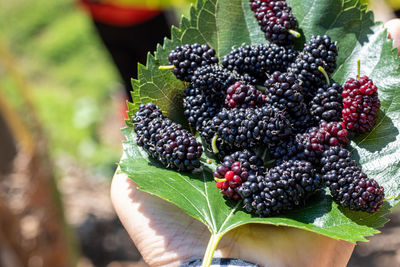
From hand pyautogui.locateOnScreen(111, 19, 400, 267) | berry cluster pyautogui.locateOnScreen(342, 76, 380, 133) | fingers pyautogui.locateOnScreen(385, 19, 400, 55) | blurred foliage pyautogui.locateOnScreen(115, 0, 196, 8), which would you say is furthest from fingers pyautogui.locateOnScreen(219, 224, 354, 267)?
blurred foliage pyautogui.locateOnScreen(115, 0, 196, 8)

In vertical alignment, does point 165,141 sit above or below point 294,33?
below

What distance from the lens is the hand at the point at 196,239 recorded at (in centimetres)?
119

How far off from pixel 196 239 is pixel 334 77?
600mm

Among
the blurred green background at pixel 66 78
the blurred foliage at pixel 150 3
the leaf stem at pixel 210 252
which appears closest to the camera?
the leaf stem at pixel 210 252

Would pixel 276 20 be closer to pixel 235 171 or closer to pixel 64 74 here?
pixel 235 171

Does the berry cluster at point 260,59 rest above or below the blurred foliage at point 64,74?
above

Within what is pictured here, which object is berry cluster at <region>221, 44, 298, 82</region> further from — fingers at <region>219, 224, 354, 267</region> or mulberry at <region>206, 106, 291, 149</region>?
fingers at <region>219, 224, 354, 267</region>

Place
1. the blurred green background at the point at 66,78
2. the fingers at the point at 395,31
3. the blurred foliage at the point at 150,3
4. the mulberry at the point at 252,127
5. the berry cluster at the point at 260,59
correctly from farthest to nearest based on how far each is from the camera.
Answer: the blurred green background at the point at 66,78
the blurred foliage at the point at 150,3
the fingers at the point at 395,31
the berry cluster at the point at 260,59
the mulberry at the point at 252,127

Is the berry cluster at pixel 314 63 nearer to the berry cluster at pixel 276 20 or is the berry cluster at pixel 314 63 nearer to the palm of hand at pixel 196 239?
the berry cluster at pixel 276 20

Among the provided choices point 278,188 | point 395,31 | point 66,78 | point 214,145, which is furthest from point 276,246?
point 66,78

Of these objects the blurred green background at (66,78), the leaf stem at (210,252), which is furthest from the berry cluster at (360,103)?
the blurred green background at (66,78)

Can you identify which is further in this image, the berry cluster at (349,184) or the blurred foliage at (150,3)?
the blurred foliage at (150,3)

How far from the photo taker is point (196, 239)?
1258 mm

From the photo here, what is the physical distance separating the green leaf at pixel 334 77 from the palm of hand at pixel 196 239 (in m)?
0.09
